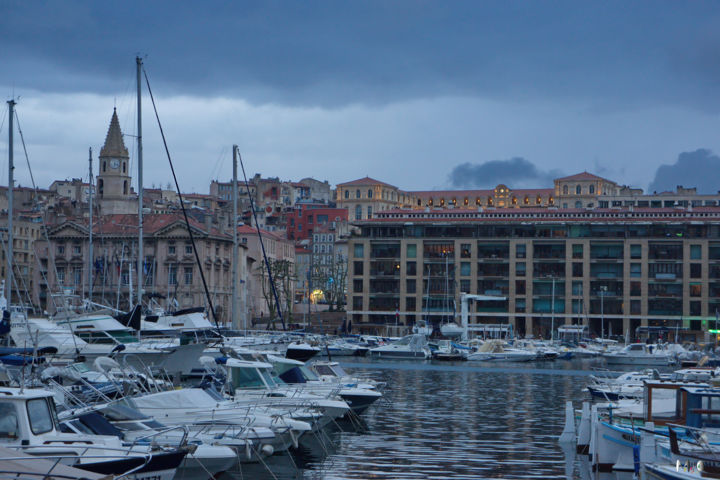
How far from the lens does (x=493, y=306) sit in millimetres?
142875

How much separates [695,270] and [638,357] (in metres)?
36.5

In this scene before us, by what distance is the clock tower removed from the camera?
180m

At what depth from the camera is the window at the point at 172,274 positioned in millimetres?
139750

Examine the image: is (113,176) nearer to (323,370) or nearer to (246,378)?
(323,370)

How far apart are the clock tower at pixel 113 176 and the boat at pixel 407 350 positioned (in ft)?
260

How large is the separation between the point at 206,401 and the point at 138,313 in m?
21.8

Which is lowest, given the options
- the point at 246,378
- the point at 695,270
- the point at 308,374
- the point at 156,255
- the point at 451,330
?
the point at 451,330

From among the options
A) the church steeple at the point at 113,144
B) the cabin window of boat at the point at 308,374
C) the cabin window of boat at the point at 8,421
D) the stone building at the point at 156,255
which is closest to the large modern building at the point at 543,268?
the stone building at the point at 156,255

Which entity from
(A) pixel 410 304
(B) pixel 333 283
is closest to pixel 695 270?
(A) pixel 410 304

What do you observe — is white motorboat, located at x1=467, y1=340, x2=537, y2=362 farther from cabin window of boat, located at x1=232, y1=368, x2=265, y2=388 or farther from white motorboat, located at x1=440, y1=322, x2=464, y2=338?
cabin window of boat, located at x1=232, y1=368, x2=265, y2=388

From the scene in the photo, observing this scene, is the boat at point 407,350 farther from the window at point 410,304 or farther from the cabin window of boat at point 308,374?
the cabin window of boat at point 308,374

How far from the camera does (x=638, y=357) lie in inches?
4141

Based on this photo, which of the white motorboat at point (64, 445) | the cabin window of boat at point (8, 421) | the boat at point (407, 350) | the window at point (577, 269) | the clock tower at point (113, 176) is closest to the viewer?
the white motorboat at point (64, 445)

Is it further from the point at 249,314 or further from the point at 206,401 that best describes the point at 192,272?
the point at 206,401
